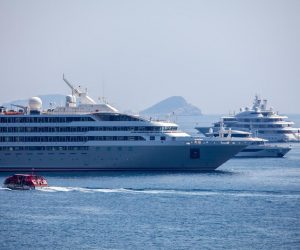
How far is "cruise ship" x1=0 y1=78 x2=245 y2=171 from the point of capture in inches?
3952

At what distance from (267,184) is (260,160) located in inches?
1558

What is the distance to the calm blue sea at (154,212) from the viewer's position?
6066 cm

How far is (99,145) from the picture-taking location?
100688 millimetres

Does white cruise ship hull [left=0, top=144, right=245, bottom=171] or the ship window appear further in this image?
the ship window

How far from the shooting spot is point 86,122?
10138cm

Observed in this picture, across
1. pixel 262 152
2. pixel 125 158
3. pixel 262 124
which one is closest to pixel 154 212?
pixel 125 158

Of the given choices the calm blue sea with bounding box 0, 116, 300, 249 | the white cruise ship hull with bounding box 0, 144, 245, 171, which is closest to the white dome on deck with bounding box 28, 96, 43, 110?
the white cruise ship hull with bounding box 0, 144, 245, 171

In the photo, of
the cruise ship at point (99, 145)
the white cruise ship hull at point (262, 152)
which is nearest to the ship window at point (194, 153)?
the cruise ship at point (99, 145)

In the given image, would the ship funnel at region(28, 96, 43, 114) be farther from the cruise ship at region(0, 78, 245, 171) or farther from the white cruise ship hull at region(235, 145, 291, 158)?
the white cruise ship hull at region(235, 145, 291, 158)

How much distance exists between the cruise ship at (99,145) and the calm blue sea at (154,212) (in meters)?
3.02

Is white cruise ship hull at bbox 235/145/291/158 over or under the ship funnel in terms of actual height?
under

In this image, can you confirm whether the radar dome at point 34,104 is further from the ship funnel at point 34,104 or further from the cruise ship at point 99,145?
the cruise ship at point 99,145

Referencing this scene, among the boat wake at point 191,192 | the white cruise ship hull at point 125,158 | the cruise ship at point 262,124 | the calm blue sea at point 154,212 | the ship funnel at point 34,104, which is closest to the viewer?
the calm blue sea at point 154,212

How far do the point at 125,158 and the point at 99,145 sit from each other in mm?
3062
